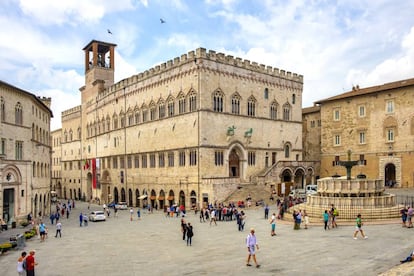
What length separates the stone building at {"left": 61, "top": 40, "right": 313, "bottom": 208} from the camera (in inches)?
1938

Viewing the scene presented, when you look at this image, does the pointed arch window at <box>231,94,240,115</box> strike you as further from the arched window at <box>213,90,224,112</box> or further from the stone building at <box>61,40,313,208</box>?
the arched window at <box>213,90,224,112</box>

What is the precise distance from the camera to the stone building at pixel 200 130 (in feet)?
161

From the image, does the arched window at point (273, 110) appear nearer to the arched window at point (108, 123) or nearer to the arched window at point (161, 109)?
the arched window at point (161, 109)

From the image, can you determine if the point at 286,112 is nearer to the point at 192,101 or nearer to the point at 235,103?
the point at 235,103

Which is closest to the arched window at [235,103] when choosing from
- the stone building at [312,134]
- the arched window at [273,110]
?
the arched window at [273,110]

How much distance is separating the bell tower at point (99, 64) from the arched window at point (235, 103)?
32603mm

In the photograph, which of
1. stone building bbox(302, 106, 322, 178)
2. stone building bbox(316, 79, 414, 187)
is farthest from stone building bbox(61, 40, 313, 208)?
stone building bbox(302, 106, 322, 178)

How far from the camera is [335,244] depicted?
21.5 metres

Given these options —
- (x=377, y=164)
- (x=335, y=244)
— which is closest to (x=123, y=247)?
(x=335, y=244)

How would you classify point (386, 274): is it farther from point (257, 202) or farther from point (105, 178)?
point (105, 178)

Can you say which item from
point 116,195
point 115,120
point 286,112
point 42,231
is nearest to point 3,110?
point 42,231

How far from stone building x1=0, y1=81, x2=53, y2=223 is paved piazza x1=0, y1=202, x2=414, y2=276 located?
9943mm

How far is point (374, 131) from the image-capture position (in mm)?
55781

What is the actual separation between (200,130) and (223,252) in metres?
27.9
